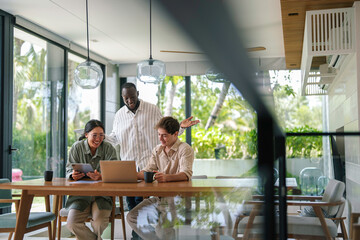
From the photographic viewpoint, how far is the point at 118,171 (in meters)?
2.86

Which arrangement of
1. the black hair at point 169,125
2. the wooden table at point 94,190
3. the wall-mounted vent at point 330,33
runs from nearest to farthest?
the wooden table at point 94,190
the black hair at point 169,125
the wall-mounted vent at point 330,33

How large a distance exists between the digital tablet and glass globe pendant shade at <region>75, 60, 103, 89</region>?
1.24 m

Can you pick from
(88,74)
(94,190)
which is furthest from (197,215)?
(88,74)

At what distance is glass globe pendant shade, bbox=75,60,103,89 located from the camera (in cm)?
403

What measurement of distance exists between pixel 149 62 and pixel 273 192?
11.5 ft

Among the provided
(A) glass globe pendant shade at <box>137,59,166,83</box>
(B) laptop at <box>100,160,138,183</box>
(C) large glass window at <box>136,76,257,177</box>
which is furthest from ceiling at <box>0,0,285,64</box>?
(C) large glass window at <box>136,76,257,177</box>

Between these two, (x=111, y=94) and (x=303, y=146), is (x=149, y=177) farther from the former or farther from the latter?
(x=111, y=94)

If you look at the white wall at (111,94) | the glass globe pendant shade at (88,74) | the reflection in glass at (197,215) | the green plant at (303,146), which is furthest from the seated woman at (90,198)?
the white wall at (111,94)

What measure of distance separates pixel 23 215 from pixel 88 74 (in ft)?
5.00

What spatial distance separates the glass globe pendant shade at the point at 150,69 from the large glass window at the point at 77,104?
2316mm

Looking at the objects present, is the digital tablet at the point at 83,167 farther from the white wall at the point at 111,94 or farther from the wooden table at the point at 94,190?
the white wall at the point at 111,94

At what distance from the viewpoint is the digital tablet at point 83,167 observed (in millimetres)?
3041

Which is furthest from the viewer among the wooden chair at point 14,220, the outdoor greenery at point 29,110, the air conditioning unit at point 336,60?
the outdoor greenery at point 29,110

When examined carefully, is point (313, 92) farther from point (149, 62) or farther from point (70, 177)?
point (70, 177)
